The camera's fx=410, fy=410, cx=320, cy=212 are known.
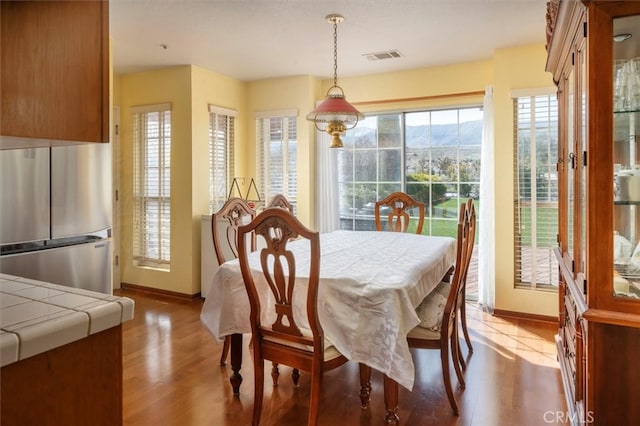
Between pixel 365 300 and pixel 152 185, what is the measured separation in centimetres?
365

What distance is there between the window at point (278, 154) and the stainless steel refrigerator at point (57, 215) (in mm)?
2044

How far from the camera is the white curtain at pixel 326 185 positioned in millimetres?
4836

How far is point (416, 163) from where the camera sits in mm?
4629

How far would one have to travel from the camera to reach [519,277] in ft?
12.8

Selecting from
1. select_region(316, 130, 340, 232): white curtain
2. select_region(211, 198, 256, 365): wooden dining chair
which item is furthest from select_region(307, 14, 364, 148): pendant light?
select_region(316, 130, 340, 232): white curtain

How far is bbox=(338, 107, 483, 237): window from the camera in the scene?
4.39 meters

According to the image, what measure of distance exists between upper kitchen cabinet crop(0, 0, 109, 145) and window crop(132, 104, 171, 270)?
380cm

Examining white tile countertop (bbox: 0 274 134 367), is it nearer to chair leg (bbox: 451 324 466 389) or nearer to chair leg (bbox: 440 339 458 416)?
chair leg (bbox: 440 339 458 416)


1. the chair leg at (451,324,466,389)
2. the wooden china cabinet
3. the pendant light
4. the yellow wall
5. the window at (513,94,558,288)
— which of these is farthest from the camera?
the yellow wall

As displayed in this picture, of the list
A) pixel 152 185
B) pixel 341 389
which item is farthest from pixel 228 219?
pixel 152 185

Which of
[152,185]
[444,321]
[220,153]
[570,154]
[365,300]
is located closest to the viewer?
[365,300]

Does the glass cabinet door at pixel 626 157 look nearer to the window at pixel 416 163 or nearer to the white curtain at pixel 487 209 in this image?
the white curtain at pixel 487 209

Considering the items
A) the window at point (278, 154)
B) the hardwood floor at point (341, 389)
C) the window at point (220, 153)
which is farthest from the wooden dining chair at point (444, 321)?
the window at point (220, 153)

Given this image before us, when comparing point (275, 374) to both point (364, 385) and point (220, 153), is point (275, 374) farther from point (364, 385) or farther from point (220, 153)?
point (220, 153)
